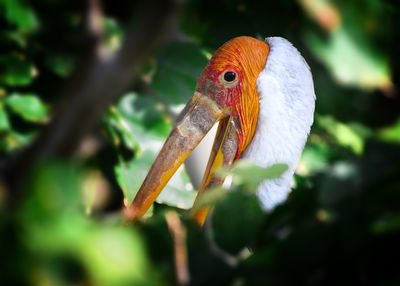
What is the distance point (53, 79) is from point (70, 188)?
131 cm

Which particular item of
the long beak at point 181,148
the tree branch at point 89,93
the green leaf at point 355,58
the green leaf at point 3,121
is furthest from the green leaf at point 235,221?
the green leaf at point 3,121

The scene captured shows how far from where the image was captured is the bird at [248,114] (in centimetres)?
130

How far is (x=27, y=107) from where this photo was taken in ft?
4.45

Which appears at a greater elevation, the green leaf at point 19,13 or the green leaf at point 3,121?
the green leaf at point 19,13

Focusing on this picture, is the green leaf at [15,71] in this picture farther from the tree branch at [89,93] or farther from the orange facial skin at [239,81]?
the tree branch at [89,93]

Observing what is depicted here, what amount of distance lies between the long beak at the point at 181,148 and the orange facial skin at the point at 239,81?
37 mm

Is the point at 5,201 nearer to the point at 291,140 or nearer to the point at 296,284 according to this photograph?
the point at 296,284

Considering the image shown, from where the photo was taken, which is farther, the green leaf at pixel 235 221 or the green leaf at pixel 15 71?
the green leaf at pixel 15 71

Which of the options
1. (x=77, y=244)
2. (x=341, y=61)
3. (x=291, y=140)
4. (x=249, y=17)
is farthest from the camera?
(x=291, y=140)

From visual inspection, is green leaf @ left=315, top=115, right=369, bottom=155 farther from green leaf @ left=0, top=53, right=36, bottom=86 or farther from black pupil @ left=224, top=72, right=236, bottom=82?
green leaf @ left=0, top=53, right=36, bottom=86

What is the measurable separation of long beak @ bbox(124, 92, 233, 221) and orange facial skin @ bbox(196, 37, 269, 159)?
1.5 inches

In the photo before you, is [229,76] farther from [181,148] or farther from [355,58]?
[355,58]

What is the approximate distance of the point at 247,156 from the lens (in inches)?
55.0

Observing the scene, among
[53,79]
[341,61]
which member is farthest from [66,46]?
[341,61]
